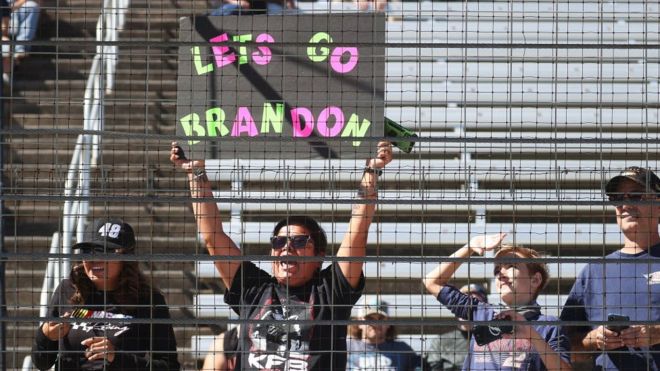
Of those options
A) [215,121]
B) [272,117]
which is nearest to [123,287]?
[215,121]

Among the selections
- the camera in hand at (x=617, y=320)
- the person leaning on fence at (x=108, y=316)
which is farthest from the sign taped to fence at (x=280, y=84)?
the camera in hand at (x=617, y=320)

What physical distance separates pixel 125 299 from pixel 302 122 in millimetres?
1020

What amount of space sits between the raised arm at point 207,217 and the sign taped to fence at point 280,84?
7 centimetres

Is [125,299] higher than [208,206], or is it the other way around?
[208,206]

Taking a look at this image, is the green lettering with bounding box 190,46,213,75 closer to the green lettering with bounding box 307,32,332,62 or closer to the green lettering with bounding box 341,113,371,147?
the green lettering with bounding box 307,32,332,62

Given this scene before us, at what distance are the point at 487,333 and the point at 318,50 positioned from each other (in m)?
1.24

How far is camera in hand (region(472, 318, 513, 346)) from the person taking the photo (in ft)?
14.0

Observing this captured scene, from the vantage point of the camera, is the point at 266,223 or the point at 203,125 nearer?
the point at 203,125

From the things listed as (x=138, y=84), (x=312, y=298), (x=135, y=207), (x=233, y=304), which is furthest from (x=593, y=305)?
(x=138, y=84)

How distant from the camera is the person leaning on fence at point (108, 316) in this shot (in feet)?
14.3

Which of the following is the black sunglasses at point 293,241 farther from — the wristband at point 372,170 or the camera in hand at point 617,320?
the camera in hand at point 617,320

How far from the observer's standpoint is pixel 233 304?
14.6 feet

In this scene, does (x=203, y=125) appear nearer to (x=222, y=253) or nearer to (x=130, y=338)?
(x=222, y=253)

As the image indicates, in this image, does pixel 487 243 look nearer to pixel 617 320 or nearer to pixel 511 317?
pixel 511 317
